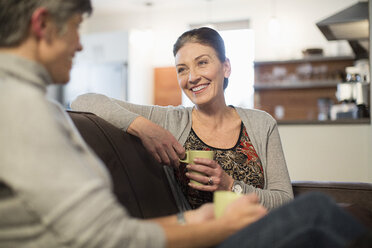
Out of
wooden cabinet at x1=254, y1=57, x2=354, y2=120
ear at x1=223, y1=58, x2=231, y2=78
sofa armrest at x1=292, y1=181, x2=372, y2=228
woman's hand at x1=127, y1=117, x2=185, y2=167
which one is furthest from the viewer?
wooden cabinet at x1=254, y1=57, x2=354, y2=120

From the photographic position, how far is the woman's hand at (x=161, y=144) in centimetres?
127

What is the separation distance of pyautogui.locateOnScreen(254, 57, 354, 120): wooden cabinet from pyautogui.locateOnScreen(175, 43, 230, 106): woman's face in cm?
478

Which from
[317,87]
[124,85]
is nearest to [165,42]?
[124,85]

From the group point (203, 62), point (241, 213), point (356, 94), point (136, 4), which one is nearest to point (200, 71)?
point (203, 62)

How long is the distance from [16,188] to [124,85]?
19.7 ft

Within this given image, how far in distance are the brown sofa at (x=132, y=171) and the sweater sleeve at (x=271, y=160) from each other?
22 cm

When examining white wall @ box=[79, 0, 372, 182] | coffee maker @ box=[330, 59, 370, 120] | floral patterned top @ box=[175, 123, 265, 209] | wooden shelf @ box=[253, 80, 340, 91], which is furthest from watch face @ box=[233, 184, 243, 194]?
white wall @ box=[79, 0, 372, 182]

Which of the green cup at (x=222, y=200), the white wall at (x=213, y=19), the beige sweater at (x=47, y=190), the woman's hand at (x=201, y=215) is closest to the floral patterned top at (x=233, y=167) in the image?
the woman's hand at (x=201, y=215)

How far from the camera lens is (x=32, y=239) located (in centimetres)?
67

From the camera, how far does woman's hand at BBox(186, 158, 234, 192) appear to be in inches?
45.4

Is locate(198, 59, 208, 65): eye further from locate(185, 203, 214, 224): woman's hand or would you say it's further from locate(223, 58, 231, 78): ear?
locate(185, 203, 214, 224): woman's hand

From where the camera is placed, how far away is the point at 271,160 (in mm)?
1520

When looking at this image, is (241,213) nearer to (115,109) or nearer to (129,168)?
(129,168)

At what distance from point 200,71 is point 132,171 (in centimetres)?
54
